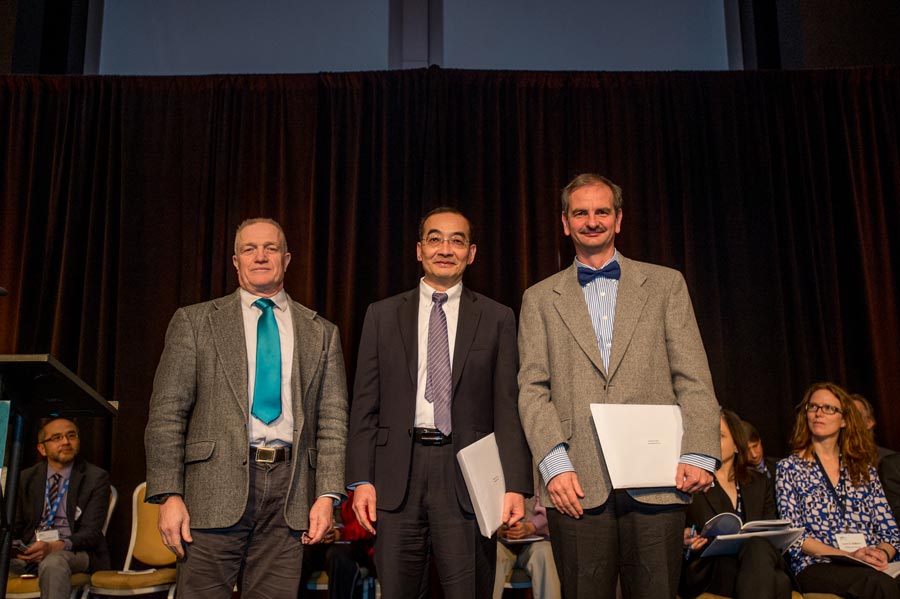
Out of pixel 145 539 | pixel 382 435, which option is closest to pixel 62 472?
pixel 145 539

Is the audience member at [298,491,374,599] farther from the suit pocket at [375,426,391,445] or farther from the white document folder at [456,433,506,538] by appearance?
the white document folder at [456,433,506,538]

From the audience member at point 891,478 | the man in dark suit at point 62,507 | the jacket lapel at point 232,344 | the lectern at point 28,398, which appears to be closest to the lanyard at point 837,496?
the audience member at point 891,478

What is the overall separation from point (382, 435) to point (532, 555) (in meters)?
1.94

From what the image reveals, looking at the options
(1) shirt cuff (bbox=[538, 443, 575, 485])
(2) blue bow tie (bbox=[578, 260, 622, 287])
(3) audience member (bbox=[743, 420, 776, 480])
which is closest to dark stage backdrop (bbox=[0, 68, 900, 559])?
(3) audience member (bbox=[743, 420, 776, 480])

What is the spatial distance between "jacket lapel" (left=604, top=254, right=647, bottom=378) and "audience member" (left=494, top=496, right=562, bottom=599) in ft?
5.88

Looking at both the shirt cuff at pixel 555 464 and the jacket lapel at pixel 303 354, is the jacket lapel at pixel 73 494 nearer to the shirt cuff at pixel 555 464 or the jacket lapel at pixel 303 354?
the jacket lapel at pixel 303 354

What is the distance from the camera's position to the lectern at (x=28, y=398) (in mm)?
2191

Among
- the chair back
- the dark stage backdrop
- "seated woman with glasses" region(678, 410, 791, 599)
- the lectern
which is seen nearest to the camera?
the lectern

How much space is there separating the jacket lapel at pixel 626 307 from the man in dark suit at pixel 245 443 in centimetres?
91

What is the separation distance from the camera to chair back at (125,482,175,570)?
177 inches

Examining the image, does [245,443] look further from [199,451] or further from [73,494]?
[73,494]

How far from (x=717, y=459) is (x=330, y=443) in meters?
1.18

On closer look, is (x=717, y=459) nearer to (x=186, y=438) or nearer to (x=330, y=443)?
(x=330, y=443)

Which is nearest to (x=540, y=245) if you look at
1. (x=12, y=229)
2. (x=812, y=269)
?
(x=812, y=269)
